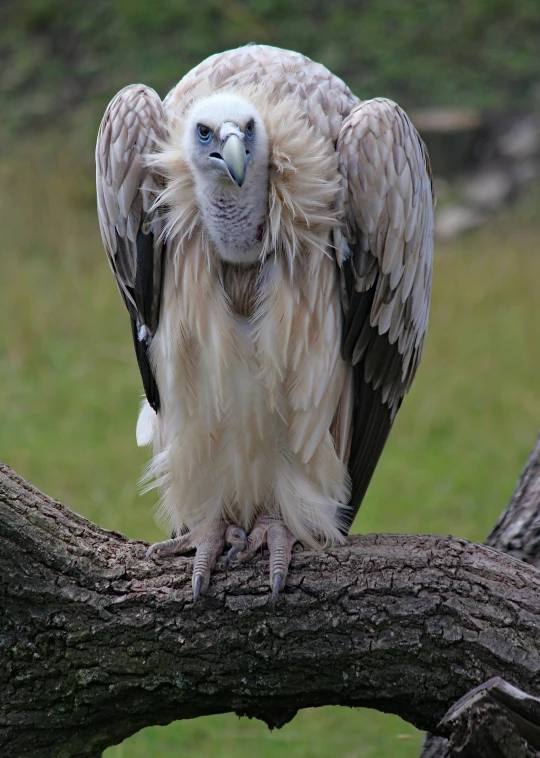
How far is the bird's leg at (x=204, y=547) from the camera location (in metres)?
3.34

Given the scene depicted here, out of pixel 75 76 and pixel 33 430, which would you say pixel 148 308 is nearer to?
pixel 33 430

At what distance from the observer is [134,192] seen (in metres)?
3.71

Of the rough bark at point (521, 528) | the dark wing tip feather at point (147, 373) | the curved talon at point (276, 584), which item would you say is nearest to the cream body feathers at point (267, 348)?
the dark wing tip feather at point (147, 373)

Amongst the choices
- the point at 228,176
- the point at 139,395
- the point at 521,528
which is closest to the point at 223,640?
the point at 521,528

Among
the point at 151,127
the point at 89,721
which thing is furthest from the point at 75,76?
the point at 89,721

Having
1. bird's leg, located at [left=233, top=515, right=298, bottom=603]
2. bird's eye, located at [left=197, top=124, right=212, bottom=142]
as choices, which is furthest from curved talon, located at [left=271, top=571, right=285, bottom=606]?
bird's eye, located at [left=197, top=124, right=212, bottom=142]

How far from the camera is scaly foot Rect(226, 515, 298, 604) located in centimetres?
341

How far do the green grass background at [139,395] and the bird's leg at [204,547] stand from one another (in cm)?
208

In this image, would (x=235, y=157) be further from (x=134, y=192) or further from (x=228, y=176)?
(x=134, y=192)

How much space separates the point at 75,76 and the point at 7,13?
1738 millimetres

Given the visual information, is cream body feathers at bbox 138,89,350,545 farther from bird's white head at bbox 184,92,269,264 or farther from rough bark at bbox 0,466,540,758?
rough bark at bbox 0,466,540,758

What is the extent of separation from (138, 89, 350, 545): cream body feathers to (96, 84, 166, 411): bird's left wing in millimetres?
72

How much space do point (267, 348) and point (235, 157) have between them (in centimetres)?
68

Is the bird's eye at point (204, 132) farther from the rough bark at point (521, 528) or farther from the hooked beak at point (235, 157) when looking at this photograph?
the rough bark at point (521, 528)
